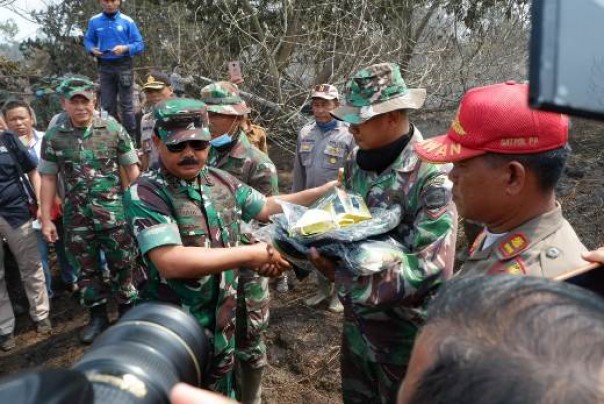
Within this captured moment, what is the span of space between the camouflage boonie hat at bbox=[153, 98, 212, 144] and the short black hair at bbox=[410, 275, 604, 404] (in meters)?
1.62

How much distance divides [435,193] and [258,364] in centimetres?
172

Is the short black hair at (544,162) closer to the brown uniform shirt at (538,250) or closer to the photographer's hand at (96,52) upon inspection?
the brown uniform shirt at (538,250)

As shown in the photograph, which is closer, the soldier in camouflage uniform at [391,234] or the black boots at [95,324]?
the soldier in camouflage uniform at [391,234]

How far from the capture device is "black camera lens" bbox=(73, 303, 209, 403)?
3.13 feet

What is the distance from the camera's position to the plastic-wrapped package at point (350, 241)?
68.0 inches

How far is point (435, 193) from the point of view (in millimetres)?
1939

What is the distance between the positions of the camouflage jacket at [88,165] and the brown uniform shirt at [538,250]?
325 cm

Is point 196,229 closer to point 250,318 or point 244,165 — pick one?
point 250,318

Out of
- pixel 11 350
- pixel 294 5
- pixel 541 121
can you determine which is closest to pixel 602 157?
pixel 294 5

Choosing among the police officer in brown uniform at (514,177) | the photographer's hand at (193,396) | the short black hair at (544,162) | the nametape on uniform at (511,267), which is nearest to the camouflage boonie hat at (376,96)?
the police officer in brown uniform at (514,177)

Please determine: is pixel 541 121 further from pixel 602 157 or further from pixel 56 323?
pixel 602 157

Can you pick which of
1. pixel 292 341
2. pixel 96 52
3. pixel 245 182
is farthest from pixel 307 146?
pixel 96 52

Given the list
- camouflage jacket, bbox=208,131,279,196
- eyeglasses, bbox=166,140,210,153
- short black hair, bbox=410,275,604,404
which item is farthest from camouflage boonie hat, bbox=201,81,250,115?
short black hair, bbox=410,275,604,404

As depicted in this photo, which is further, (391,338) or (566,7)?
(391,338)
